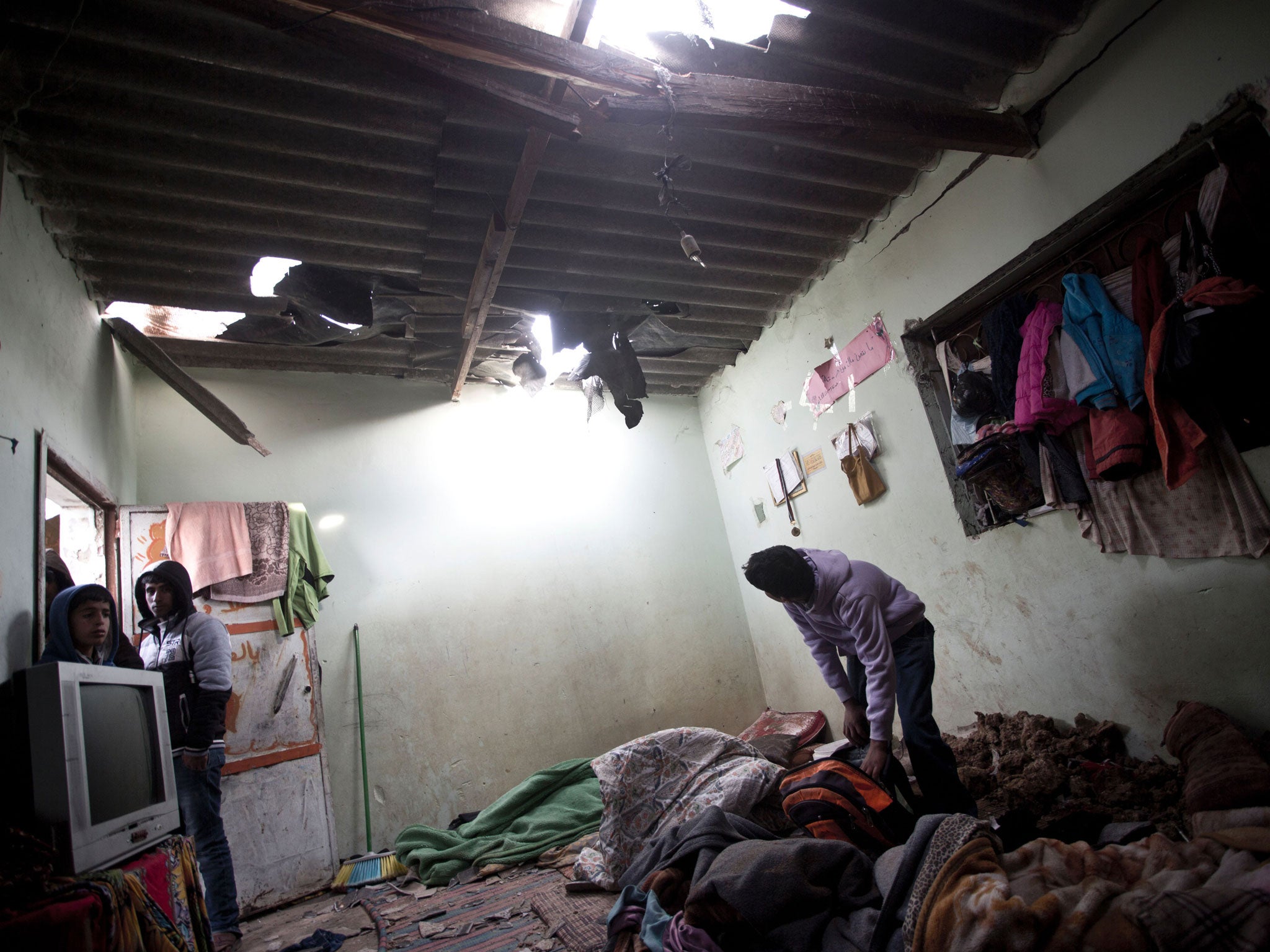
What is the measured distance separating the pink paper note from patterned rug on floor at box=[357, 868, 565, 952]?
3.53 m

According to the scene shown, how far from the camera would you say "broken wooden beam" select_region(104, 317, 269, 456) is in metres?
4.13

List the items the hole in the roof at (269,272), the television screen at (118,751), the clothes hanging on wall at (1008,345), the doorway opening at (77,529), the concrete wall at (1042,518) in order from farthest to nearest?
the hole in the roof at (269,272)
the clothes hanging on wall at (1008,345)
the doorway opening at (77,529)
the concrete wall at (1042,518)
the television screen at (118,751)

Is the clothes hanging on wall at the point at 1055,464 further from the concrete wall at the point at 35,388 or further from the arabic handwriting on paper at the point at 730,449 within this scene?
the concrete wall at the point at 35,388

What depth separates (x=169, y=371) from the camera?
420 centimetres

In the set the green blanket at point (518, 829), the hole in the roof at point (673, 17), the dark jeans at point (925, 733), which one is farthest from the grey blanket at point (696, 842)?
the hole in the roof at point (673, 17)

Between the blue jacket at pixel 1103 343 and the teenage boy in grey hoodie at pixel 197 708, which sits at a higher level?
the blue jacket at pixel 1103 343

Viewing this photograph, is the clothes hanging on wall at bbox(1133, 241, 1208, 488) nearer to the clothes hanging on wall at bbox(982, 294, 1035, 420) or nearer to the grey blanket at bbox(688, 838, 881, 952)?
the clothes hanging on wall at bbox(982, 294, 1035, 420)

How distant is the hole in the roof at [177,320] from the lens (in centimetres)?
454

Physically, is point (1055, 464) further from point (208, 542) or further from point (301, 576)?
point (208, 542)

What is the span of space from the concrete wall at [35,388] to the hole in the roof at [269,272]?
914 millimetres

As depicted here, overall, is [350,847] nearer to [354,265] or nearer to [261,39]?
[354,265]

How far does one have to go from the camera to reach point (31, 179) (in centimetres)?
317

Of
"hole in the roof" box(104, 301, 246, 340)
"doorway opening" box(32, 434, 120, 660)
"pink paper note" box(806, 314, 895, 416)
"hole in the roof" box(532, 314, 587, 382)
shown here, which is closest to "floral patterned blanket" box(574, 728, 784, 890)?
"pink paper note" box(806, 314, 895, 416)

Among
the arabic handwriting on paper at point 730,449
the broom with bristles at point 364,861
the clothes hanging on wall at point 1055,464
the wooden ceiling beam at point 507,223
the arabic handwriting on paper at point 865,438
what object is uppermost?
the wooden ceiling beam at point 507,223
